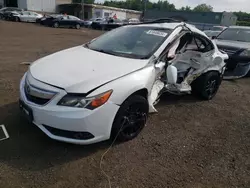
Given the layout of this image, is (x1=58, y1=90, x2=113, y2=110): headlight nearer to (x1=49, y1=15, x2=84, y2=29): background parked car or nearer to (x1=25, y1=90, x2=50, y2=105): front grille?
(x1=25, y1=90, x2=50, y2=105): front grille

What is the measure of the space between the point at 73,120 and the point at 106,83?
58cm

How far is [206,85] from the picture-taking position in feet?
15.7

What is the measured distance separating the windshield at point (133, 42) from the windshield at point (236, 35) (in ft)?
17.3

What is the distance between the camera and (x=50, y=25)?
25.7 meters

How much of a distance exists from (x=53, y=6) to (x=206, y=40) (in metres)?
43.2

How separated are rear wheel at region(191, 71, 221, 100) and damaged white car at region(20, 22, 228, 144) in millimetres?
375

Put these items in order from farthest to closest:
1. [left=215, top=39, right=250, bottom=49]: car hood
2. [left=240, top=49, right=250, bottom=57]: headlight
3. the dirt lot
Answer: [left=215, top=39, right=250, bottom=49]: car hood < [left=240, top=49, right=250, bottom=57]: headlight < the dirt lot

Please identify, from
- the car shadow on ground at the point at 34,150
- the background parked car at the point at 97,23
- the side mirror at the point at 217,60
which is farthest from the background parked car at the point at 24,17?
the side mirror at the point at 217,60

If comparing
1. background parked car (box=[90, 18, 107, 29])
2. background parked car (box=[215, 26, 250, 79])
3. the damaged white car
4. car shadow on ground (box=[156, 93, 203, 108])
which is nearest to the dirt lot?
the damaged white car

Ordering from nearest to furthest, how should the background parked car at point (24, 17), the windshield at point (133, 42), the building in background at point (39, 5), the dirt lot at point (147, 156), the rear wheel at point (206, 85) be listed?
the dirt lot at point (147, 156) → the windshield at point (133, 42) → the rear wheel at point (206, 85) → the background parked car at point (24, 17) → the building in background at point (39, 5)

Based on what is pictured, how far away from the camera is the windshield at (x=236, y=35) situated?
7984 millimetres

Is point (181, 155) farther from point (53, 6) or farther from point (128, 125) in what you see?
point (53, 6)

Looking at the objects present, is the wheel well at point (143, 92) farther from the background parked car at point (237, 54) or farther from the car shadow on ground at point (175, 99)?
the background parked car at point (237, 54)

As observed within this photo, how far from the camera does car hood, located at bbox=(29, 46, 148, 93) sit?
2709 mm
